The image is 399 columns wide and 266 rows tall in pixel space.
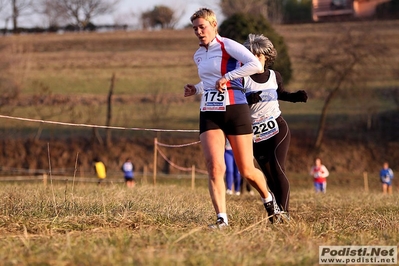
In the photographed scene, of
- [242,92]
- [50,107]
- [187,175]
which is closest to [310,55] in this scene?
[187,175]

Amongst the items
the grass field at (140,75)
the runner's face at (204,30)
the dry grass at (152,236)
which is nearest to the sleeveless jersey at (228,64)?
the runner's face at (204,30)

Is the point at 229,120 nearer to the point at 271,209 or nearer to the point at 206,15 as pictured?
the point at 206,15

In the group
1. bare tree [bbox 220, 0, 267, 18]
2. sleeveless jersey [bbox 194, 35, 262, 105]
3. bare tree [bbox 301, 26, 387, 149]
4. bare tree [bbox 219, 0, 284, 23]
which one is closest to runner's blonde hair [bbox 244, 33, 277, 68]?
sleeveless jersey [bbox 194, 35, 262, 105]

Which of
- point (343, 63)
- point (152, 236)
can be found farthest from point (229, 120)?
point (343, 63)

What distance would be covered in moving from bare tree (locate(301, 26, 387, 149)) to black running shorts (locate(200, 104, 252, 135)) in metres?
28.4

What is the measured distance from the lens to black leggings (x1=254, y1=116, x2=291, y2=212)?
7602mm

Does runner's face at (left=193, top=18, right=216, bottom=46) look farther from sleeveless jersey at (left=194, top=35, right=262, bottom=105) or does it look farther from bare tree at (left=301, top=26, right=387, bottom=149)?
bare tree at (left=301, top=26, right=387, bottom=149)

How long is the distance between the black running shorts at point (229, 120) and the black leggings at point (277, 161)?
1.17 m

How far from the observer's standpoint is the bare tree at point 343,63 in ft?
112

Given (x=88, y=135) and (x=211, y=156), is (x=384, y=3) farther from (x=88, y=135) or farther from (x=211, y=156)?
(x=211, y=156)

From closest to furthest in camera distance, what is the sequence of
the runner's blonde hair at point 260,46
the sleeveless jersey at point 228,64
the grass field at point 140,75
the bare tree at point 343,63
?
the sleeveless jersey at point 228,64 < the runner's blonde hair at point 260,46 < the bare tree at point 343,63 < the grass field at point 140,75

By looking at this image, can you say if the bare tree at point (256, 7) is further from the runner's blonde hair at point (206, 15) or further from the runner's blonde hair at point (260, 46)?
the runner's blonde hair at point (206, 15)

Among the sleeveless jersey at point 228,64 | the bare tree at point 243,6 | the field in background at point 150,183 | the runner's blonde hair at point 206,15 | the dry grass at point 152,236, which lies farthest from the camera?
the bare tree at point 243,6

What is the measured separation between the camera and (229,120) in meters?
6.41
